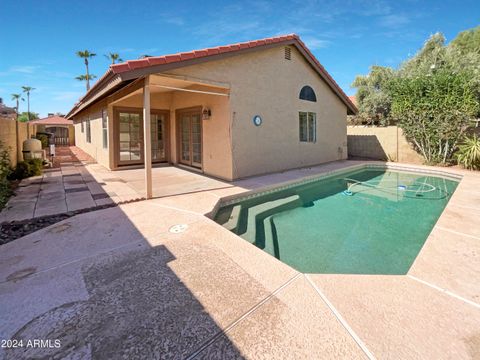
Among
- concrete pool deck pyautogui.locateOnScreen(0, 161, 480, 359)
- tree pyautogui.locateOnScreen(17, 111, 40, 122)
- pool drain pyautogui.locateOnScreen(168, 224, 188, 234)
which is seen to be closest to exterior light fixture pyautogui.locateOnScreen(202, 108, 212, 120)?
pool drain pyautogui.locateOnScreen(168, 224, 188, 234)

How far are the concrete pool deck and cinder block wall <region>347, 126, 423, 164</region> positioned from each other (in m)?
13.7

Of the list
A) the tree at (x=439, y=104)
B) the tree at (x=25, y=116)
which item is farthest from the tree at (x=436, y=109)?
the tree at (x=25, y=116)

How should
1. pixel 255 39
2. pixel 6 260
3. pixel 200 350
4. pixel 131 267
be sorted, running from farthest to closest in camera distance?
pixel 255 39 → pixel 6 260 → pixel 131 267 → pixel 200 350

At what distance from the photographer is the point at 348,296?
10.3ft

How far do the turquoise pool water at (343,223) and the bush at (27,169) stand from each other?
880 centimetres

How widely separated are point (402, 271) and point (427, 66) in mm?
20602

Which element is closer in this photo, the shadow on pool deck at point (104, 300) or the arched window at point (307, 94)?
the shadow on pool deck at point (104, 300)

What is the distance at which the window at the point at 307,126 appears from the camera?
45.6 feet

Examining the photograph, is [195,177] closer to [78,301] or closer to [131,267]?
[131,267]

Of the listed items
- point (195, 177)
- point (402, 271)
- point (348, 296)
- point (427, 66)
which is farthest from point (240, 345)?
point (427, 66)

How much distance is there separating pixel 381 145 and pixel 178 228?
1719 centimetres

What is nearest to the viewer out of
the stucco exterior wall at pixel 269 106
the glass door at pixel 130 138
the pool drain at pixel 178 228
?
the pool drain at pixel 178 228

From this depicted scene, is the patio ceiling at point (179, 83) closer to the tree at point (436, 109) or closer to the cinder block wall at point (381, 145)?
the tree at point (436, 109)

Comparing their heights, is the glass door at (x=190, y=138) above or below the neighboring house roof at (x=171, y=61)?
below
